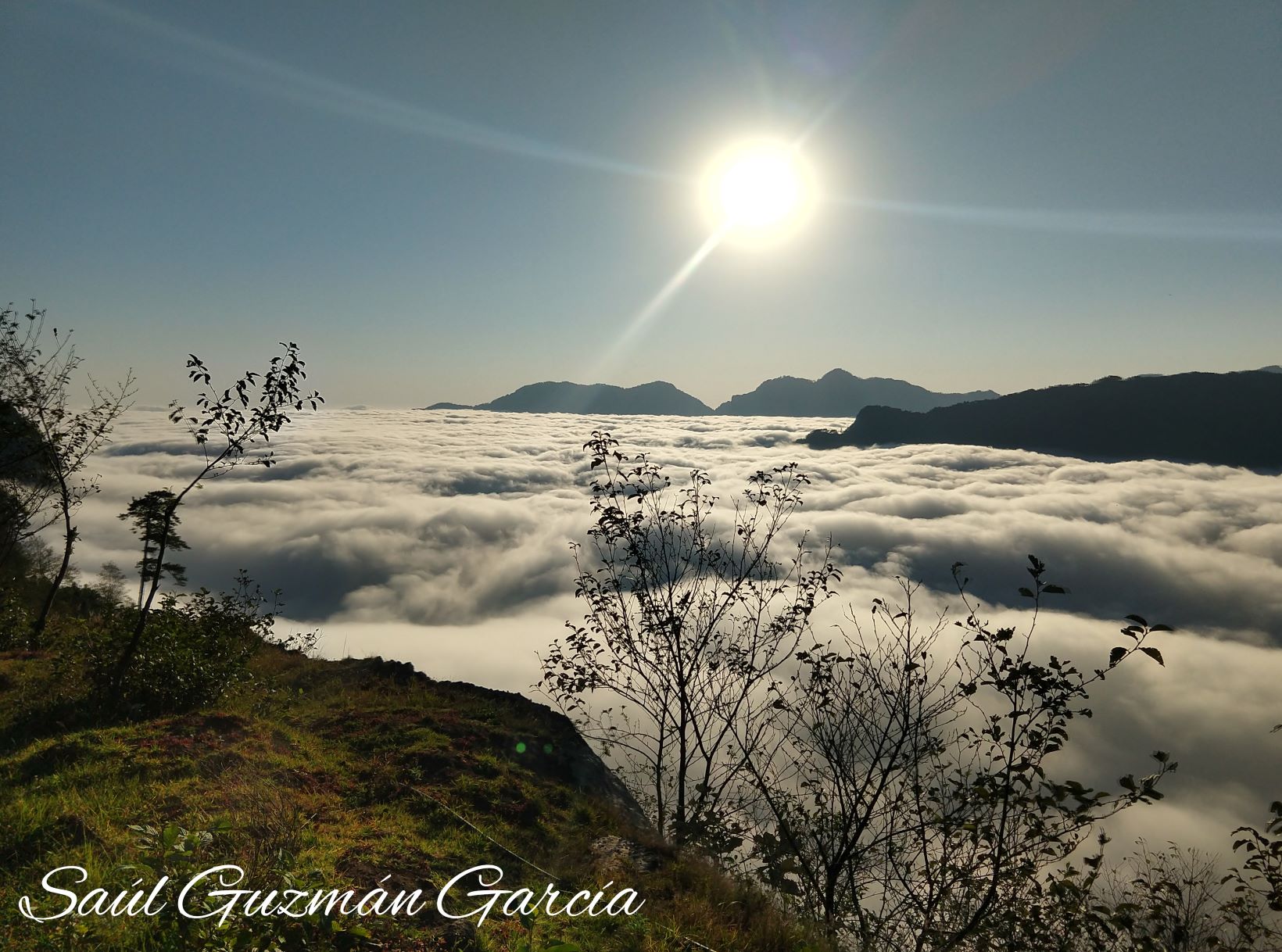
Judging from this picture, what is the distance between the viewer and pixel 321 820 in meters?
8.27

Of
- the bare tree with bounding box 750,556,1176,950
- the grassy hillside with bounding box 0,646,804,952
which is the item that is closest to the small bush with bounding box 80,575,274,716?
the grassy hillside with bounding box 0,646,804,952

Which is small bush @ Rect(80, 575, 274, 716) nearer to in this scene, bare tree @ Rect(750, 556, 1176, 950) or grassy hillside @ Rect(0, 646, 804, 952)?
grassy hillside @ Rect(0, 646, 804, 952)

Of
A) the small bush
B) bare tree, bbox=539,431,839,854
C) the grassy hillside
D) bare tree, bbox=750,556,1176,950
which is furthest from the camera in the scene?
the small bush

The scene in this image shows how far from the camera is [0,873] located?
5406 millimetres

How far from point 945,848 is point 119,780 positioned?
11.1 m

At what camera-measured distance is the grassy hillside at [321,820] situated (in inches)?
196

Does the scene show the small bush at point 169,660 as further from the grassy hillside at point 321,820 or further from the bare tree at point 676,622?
the bare tree at point 676,622

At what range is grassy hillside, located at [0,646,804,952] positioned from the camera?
16.3 feet

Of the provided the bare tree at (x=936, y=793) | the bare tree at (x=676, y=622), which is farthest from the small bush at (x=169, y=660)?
the bare tree at (x=936, y=793)

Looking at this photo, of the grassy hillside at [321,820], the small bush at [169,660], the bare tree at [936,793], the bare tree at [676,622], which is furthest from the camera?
the small bush at [169,660]

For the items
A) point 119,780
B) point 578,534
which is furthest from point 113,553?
point 119,780

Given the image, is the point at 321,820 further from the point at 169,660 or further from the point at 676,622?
the point at 169,660

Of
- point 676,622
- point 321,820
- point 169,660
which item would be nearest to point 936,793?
point 676,622

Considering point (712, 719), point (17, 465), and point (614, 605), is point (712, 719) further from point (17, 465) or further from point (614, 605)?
→ point (17, 465)
